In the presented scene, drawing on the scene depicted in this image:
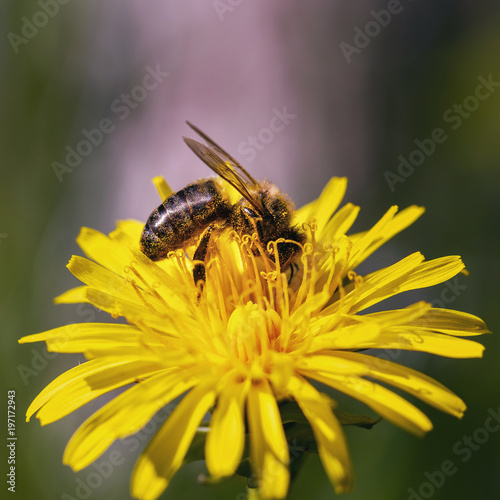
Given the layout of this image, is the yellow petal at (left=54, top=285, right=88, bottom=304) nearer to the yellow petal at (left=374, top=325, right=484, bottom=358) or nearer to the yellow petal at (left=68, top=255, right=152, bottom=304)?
the yellow petal at (left=68, top=255, right=152, bottom=304)

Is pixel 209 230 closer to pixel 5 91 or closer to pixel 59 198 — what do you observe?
pixel 59 198

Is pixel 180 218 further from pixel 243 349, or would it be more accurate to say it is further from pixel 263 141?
pixel 263 141

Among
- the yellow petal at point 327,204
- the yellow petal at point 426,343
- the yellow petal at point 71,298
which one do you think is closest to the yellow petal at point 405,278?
the yellow petal at point 426,343

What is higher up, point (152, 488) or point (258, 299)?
point (258, 299)

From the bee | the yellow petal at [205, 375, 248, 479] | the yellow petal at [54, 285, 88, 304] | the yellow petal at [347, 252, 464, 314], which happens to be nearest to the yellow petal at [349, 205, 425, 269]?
the yellow petal at [347, 252, 464, 314]

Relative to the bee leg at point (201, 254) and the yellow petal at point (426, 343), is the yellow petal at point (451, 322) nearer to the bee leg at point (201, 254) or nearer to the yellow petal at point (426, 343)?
the yellow petal at point (426, 343)

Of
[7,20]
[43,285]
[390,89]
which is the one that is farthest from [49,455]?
[390,89]

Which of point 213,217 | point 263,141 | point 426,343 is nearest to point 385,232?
point 426,343
